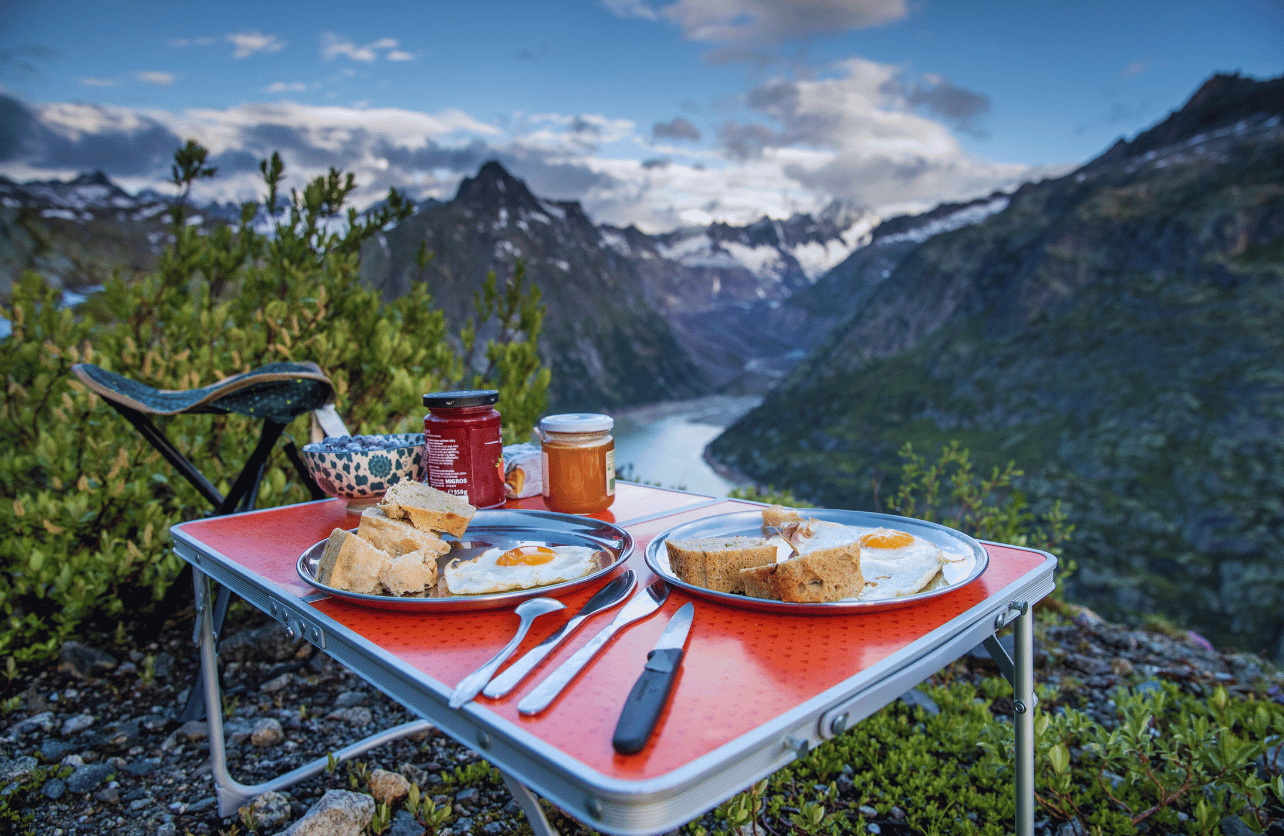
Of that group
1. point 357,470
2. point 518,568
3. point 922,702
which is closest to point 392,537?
point 518,568

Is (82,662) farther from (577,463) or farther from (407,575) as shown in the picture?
(407,575)

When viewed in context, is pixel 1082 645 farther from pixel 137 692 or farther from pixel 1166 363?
pixel 1166 363

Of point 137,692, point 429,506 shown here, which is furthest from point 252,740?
point 429,506

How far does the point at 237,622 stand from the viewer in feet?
14.8

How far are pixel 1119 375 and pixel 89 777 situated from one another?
97.7 meters

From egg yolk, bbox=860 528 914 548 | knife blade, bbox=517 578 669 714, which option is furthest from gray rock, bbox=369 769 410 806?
egg yolk, bbox=860 528 914 548

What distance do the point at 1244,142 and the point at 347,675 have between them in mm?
146966

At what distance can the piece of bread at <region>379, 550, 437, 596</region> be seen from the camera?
5.11 feet

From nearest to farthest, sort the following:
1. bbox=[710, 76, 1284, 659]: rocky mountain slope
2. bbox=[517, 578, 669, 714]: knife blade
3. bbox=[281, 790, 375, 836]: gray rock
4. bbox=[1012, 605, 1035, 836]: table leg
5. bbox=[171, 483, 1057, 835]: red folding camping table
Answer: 1. bbox=[171, 483, 1057, 835]: red folding camping table
2. bbox=[517, 578, 669, 714]: knife blade
3. bbox=[1012, 605, 1035, 836]: table leg
4. bbox=[281, 790, 375, 836]: gray rock
5. bbox=[710, 76, 1284, 659]: rocky mountain slope

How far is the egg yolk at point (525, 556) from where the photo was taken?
5.70 ft

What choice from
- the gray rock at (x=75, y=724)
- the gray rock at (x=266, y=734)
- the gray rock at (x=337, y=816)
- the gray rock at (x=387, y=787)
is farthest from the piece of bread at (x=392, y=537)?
the gray rock at (x=75, y=724)

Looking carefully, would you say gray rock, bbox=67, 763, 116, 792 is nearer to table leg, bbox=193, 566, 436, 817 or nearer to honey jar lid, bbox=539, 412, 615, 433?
table leg, bbox=193, 566, 436, 817

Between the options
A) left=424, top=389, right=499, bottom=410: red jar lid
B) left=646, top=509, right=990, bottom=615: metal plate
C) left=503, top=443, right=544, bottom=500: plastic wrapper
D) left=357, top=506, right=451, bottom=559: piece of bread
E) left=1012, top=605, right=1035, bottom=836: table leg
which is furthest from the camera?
left=503, top=443, right=544, bottom=500: plastic wrapper

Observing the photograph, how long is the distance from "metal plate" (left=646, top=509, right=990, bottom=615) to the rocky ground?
1.54 meters
